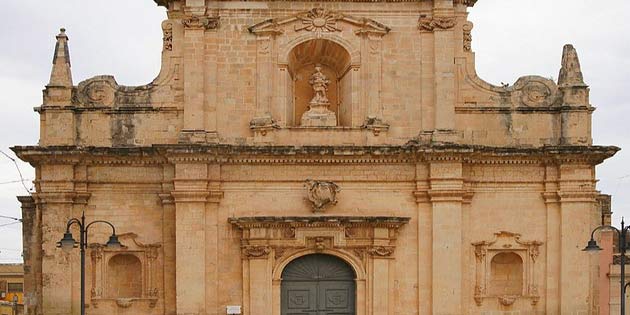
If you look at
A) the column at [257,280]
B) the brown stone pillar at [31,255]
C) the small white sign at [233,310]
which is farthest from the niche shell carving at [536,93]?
the brown stone pillar at [31,255]

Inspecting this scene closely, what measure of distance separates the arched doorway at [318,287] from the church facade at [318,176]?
0.03m

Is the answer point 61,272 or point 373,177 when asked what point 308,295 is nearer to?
point 373,177

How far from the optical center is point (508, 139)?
78.1 ft

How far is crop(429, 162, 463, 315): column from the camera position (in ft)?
75.7

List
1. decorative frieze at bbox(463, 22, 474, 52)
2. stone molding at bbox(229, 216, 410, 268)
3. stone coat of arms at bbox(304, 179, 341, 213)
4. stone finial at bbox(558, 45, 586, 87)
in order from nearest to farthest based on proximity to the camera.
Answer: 1. stone molding at bbox(229, 216, 410, 268)
2. stone coat of arms at bbox(304, 179, 341, 213)
3. stone finial at bbox(558, 45, 586, 87)
4. decorative frieze at bbox(463, 22, 474, 52)

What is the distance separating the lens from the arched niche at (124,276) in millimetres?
23578

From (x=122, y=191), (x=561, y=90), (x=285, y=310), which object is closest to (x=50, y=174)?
(x=122, y=191)

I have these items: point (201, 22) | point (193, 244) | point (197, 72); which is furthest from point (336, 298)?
point (201, 22)

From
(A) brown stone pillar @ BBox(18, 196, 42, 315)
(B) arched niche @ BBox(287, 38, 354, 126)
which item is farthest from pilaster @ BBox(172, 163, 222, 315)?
(A) brown stone pillar @ BBox(18, 196, 42, 315)

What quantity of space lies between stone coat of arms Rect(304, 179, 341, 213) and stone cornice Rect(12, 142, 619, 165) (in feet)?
1.96

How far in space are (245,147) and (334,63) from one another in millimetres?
3621

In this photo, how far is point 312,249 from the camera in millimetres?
23047

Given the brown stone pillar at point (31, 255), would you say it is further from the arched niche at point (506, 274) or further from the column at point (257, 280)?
the arched niche at point (506, 274)

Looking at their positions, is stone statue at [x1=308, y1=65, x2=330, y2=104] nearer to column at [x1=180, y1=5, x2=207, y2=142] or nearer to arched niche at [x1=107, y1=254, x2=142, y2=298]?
column at [x1=180, y1=5, x2=207, y2=142]
